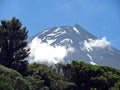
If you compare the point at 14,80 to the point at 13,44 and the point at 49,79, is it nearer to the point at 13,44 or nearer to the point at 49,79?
the point at 49,79

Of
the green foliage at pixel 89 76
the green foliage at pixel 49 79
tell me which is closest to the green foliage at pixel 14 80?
the green foliage at pixel 49 79

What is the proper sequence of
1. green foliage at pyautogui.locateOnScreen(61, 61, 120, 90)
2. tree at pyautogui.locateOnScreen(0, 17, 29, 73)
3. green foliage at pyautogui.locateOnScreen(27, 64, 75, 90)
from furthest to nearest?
tree at pyautogui.locateOnScreen(0, 17, 29, 73), green foliage at pyautogui.locateOnScreen(61, 61, 120, 90), green foliage at pyautogui.locateOnScreen(27, 64, 75, 90)

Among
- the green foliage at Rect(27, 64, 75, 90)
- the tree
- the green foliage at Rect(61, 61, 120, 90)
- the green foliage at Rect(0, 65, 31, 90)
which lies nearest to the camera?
the green foliage at Rect(0, 65, 31, 90)

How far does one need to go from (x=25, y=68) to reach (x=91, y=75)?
338 inches

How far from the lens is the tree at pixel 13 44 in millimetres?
56594

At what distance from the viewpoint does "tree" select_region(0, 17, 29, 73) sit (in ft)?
186

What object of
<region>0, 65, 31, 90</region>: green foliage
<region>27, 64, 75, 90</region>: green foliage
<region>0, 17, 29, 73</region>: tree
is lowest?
<region>0, 65, 31, 90</region>: green foliage

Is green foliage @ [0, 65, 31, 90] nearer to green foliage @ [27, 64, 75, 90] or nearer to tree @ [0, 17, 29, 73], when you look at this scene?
green foliage @ [27, 64, 75, 90]

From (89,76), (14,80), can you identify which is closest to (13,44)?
(89,76)

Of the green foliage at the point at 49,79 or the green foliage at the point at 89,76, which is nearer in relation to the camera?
the green foliage at the point at 49,79

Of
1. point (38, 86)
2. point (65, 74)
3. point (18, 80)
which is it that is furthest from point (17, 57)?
point (18, 80)

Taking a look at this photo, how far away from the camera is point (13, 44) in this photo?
5731 centimetres

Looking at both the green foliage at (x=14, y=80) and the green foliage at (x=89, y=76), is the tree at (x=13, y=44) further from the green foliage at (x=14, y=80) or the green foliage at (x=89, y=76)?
the green foliage at (x=14, y=80)

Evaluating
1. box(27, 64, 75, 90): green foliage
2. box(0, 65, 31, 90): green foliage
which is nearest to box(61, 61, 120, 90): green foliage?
box(27, 64, 75, 90): green foliage
